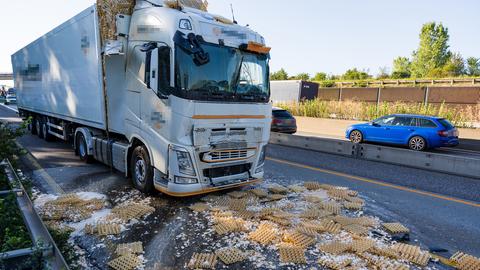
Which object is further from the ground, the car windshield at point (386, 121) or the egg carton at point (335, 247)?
the car windshield at point (386, 121)

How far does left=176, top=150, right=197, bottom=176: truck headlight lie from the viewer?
524 cm

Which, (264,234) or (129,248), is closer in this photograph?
(129,248)

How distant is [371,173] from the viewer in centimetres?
859

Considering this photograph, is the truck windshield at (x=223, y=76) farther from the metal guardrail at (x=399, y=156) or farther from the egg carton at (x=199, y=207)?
the metal guardrail at (x=399, y=156)

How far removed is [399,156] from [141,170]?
7739 mm

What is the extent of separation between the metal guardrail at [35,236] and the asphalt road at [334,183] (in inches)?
30.8

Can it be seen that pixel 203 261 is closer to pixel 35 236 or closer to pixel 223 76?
pixel 35 236

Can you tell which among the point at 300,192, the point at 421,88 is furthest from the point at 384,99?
the point at 300,192

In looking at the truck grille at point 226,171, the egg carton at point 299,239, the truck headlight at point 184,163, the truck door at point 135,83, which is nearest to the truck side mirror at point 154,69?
the truck door at point 135,83

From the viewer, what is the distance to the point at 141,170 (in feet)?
20.1

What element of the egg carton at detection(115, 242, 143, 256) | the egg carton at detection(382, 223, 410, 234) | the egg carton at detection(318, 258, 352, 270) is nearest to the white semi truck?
the egg carton at detection(115, 242, 143, 256)

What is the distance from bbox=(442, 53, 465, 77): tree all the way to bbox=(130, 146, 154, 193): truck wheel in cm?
5460

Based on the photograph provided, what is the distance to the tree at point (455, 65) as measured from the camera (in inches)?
1924

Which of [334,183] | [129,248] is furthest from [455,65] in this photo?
[129,248]
